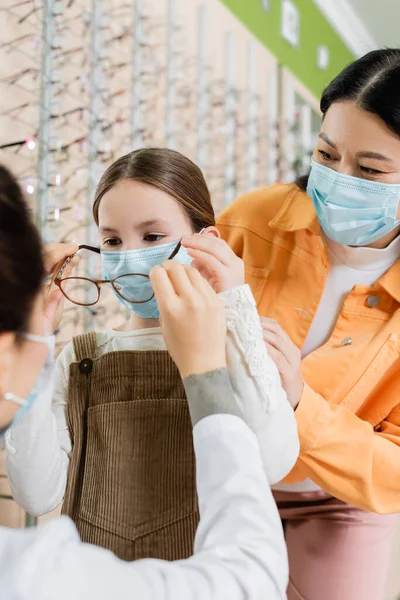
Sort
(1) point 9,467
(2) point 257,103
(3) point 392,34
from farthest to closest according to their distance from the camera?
(3) point 392,34
(2) point 257,103
(1) point 9,467

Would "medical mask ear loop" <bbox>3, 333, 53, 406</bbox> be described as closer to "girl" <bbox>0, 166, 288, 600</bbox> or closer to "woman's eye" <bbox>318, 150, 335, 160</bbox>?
"girl" <bbox>0, 166, 288, 600</bbox>

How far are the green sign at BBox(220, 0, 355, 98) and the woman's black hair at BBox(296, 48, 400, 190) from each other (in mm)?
1902

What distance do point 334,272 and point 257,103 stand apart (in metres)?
2.15

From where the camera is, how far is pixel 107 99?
199cm

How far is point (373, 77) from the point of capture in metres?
1.22

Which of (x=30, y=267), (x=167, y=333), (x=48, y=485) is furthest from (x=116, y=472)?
(x=30, y=267)

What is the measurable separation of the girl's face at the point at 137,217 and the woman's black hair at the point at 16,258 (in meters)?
0.36

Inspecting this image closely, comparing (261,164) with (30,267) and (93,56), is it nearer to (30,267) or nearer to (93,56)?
(93,56)

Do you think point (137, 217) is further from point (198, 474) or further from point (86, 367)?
point (198, 474)

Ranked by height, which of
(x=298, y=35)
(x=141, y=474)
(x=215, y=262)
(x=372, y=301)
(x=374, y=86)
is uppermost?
(x=374, y=86)

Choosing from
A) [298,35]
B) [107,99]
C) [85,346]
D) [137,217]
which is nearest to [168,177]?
[137,217]

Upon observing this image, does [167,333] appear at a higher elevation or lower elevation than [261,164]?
higher

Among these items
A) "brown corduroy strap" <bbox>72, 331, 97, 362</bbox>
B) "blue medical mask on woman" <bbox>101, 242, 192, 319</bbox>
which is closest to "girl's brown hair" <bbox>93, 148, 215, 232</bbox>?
"blue medical mask on woman" <bbox>101, 242, 192, 319</bbox>

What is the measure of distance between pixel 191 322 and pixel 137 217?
0.33 metres
